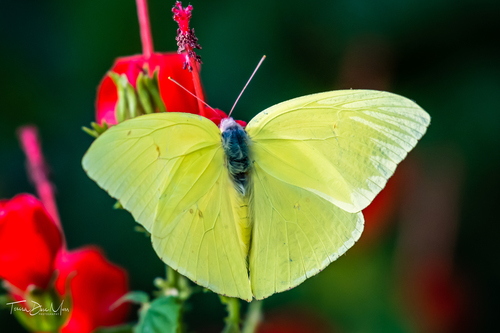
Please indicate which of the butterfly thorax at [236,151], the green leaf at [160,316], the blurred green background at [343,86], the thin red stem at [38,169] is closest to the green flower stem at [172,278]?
the green leaf at [160,316]

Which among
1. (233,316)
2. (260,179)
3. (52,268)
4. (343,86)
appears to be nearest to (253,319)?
(233,316)

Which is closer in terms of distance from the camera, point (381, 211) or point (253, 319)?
point (253, 319)

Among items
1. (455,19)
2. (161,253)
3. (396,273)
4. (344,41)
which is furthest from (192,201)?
(455,19)

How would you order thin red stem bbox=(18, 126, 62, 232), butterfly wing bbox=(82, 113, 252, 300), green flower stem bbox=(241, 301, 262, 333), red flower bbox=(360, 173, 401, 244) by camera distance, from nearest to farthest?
butterfly wing bbox=(82, 113, 252, 300)
green flower stem bbox=(241, 301, 262, 333)
thin red stem bbox=(18, 126, 62, 232)
red flower bbox=(360, 173, 401, 244)

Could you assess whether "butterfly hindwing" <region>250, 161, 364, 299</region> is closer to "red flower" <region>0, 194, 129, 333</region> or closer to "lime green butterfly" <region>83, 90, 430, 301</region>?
"lime green butterfly" <region>83, 90, 430, 301</region>

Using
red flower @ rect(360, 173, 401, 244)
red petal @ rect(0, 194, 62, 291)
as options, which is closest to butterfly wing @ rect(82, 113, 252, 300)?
red petal @ rect(0, 194, 62, 291)

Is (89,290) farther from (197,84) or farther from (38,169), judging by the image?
(197,84)

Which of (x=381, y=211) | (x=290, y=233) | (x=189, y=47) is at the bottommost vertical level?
(x=381, y=211)
